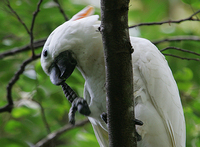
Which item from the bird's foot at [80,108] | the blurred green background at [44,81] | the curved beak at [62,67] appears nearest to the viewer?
the bird's foot at [80,108]

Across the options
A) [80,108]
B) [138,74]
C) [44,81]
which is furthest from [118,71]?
[44,81]

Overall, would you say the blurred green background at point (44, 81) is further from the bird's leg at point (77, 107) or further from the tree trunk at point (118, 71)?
the tree trunk at point (118, 71)

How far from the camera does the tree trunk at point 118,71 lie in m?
1.38

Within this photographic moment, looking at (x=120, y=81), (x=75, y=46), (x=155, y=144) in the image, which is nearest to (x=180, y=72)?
(x=155, y=144)

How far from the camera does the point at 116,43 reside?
4.63 ft

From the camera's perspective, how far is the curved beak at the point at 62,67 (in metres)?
2.01

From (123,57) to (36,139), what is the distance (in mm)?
2676

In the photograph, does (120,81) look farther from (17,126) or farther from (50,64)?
(17,126)

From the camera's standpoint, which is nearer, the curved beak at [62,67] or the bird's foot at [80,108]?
the bird's foot at [80,108]

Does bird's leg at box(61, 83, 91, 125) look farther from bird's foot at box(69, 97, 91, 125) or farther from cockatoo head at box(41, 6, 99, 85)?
cockatoo head at box(41, 6, 99, 85)

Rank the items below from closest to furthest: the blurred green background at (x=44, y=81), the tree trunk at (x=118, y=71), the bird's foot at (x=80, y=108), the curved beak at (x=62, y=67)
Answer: the tree trunk at (x=118, y=71), the bird's foot at (x=80, y=108), the curved beak at (x=62, y=67), the blurred green background at (x=44, y=81)

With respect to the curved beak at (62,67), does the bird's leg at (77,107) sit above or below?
below

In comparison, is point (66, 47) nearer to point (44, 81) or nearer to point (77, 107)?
point (77, 107)

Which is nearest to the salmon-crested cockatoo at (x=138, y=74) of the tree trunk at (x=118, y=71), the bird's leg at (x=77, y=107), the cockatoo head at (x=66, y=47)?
the cockatoo head at (x=66, y=47)
